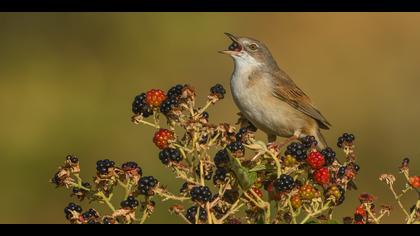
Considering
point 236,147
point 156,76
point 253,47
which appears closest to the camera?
point 236,147

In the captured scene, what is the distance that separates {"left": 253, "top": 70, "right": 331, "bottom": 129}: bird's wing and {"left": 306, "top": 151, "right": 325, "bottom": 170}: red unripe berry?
3.08m

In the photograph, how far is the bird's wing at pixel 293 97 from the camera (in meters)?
7.13

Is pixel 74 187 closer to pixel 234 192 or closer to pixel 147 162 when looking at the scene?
pixel 234 192

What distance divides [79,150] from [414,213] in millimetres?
7625

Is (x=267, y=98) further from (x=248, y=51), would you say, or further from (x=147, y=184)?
(x=147, y=184)

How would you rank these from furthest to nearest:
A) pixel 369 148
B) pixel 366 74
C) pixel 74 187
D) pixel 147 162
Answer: pixel 366 74
pixel 369 148
pixel 147 162
pixel 74 187

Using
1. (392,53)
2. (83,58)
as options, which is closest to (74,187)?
(83,58)

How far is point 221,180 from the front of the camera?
380 centimetres

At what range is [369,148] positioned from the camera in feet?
38.3

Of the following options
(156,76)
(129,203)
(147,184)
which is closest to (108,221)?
(129,203)

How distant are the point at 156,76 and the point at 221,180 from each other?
9.16 m

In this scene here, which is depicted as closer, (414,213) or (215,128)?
(414,213)

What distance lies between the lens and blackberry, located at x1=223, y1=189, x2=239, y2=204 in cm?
379

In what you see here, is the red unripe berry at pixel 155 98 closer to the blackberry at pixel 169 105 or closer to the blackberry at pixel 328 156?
the blackberry at pixel 169 105
